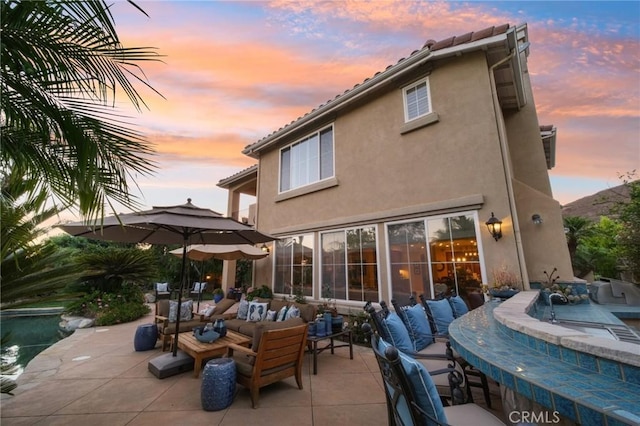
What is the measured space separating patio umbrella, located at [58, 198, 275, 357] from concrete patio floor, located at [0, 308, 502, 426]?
→ 0.99 metres

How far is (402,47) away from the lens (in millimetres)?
8297

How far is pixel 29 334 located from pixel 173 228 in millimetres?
9926

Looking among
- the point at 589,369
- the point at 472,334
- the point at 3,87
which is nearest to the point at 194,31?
the point at 3,87

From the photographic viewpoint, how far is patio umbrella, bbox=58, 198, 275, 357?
14.1 ft

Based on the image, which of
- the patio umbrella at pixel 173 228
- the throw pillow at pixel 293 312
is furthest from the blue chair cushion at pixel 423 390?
the throw pillow at pixel 293 312

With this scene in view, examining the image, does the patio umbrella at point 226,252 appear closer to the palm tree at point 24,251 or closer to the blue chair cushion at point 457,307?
the palm tree at point 24,251

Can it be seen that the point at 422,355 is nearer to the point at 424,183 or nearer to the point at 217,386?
the point at 217,386

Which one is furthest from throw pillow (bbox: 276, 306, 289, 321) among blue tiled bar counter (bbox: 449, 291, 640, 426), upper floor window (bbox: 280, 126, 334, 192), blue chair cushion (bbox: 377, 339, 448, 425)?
blue chair cushion (bbox: 377, 339, 448, 425)

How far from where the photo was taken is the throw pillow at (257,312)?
6840 millimetres

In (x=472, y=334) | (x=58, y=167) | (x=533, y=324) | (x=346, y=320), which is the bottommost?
(x=346, y=320)

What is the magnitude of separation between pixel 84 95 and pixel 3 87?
1.83ft

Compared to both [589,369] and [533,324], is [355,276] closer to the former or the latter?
[533,324]

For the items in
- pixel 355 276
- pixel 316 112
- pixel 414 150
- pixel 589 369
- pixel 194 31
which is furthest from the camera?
pixel 316 112

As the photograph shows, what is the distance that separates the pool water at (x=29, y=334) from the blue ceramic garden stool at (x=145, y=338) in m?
2.63
